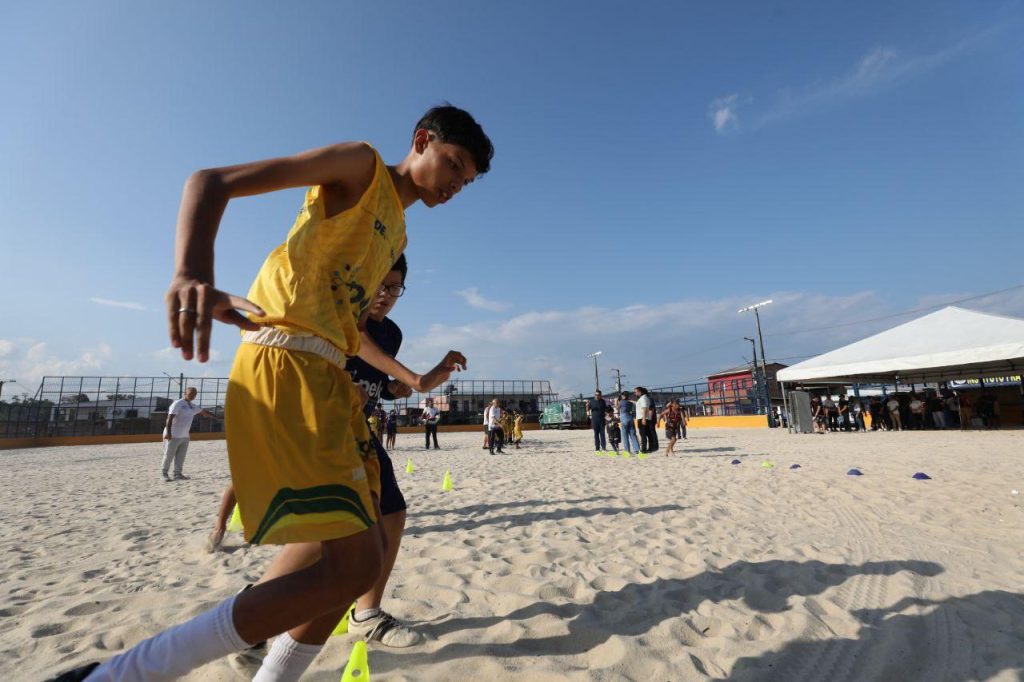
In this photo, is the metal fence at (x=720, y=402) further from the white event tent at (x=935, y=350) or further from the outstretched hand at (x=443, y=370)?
the outstretched hand at (x=443, y=370)

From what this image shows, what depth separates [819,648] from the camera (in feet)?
6.81

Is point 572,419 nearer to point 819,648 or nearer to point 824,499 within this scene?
point 824,499

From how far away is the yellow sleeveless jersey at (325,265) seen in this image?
53.6 inches

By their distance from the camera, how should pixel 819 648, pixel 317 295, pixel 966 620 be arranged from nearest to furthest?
pixel 317 295 → pixel 819 648 → pixel 966 620

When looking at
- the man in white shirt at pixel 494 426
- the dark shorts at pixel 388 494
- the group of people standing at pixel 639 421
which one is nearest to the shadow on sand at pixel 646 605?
the dark shorts at pixel 388 494

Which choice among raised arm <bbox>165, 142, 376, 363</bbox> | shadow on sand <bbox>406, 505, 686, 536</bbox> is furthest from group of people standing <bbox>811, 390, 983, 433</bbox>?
raised arm <bbox>165, 142, 376, 363</bbox>

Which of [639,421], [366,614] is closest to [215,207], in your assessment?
[366,614]

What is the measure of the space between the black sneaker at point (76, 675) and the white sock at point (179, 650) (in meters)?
0.06

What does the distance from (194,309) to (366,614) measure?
1.79m

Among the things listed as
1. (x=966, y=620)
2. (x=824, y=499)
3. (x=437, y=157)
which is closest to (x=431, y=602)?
(x=437, y=157)

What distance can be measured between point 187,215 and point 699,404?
3593 cm

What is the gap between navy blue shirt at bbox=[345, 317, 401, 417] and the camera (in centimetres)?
256

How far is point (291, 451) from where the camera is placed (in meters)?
1.22

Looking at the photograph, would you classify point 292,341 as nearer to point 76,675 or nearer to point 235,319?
point 235,319
